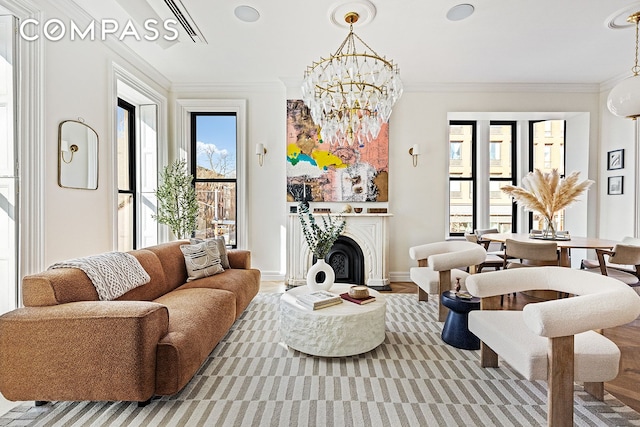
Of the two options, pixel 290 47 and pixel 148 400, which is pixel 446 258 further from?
pixel 290 47

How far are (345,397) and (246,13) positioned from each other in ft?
11.2

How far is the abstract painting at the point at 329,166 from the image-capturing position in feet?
15.8

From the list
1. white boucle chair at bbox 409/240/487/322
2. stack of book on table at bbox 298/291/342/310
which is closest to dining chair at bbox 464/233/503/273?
white boucle chair at bbox 409/240/487/322

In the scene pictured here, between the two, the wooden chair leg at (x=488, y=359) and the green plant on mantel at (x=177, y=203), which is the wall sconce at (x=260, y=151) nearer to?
the green plant on mantel at (x=177, y=203)

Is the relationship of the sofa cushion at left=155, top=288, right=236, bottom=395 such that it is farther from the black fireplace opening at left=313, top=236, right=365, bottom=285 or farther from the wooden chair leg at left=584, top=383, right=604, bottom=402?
the wooden chair leg at left=584, top=383, right=604, bottom=402

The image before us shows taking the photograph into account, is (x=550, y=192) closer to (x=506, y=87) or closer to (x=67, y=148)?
(x=506, y=87)

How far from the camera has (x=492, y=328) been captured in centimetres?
193

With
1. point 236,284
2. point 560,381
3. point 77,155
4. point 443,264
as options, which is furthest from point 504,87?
point 77,155

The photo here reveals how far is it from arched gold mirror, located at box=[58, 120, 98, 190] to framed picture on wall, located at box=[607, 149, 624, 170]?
22.2ft

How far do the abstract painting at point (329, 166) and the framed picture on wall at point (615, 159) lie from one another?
10.9 feet

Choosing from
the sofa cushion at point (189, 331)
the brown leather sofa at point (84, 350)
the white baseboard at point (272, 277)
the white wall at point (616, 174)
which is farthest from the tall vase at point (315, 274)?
the white wall at point (616, 174)

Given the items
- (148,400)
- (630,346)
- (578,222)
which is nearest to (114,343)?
(148,400)

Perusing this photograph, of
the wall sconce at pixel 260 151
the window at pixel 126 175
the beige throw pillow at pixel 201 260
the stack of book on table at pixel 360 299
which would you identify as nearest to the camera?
the stack of book on table at pixel 360 299

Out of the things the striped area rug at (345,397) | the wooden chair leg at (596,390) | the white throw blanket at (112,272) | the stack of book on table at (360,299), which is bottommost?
the striped area rug at (345,397)
